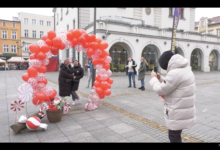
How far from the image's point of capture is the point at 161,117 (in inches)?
206

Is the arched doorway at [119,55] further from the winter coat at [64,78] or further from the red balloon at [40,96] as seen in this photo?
the red balloon at [40,96]

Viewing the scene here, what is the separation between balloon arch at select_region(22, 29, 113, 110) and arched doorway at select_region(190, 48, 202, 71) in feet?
72.5

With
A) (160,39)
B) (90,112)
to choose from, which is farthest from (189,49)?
(90,112)

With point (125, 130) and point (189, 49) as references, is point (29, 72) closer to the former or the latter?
point (125, 130)

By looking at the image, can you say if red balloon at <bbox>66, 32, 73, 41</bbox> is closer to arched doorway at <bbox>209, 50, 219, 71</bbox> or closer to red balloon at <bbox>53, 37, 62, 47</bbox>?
red balloon at <bbox>53, 37, 62, 47</bbox>

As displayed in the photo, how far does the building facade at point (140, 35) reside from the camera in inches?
683

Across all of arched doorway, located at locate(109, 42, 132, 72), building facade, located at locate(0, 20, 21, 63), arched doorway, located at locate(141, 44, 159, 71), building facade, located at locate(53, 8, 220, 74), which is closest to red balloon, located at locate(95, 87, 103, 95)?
building facade, located at locate(53, 8, 220, 74)

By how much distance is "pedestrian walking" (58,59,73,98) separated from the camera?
233 inches

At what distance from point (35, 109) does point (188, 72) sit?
539cm

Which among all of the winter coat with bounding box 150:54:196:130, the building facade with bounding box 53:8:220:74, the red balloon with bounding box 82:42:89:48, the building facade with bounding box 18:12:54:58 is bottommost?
the winter coat with bounding box 150:54:196:130

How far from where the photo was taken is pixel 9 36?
47.8 metres

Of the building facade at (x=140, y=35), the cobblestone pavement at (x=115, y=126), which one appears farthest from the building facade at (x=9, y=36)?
the cobblestone pavement at (x=115, y=126)

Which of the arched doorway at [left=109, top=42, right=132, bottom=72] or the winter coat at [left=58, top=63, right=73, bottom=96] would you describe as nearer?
the winter coat at [left=58, top=63, right=73, bottom=96]
